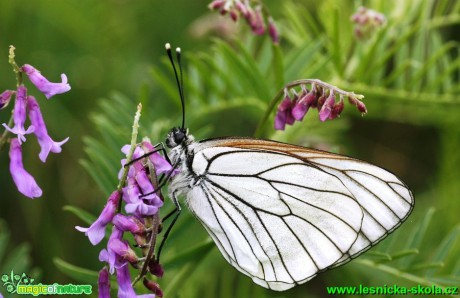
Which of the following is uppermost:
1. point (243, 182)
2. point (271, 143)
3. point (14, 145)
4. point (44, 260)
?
point (14, 145)

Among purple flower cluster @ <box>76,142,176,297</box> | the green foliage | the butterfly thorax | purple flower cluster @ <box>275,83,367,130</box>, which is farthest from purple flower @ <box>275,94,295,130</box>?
purple flower cluster @ <box>76,142,176,297</box>

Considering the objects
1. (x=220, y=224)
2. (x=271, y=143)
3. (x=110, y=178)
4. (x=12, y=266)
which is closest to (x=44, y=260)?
(x=12, y=266)

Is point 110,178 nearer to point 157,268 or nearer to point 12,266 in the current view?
point 12,266

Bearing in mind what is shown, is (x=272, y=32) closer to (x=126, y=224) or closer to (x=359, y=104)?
(x=359, y=104)

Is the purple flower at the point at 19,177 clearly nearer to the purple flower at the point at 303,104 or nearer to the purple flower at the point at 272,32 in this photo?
the purple flower at the point at 303,104

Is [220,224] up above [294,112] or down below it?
below

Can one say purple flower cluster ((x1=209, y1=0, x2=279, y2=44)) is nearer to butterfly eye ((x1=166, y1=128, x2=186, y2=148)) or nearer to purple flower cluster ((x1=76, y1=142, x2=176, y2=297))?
butterfly eye ((x1=166, y1=128, x2=186, y2=148))

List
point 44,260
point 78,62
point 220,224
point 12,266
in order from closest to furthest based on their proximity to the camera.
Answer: point 220,224 → point 12,266 → point 44,260 → point 78,62
